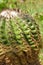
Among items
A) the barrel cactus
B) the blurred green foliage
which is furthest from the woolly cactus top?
the blurred green foliage

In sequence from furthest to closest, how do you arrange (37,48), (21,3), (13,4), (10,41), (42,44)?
(21,3), (13,4), (42,44), (37,48), (10,41)

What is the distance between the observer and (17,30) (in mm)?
2053

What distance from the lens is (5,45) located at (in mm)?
2020

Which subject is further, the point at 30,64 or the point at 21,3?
the point at 21,3

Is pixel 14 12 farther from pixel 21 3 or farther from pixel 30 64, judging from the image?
pixel 21 3


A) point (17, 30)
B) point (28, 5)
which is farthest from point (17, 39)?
point (28, 5)

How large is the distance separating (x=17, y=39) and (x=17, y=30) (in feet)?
0.21

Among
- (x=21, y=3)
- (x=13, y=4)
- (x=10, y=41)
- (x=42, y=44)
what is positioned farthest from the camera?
(x=21, y=3)

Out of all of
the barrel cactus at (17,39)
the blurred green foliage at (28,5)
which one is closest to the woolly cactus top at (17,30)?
the barrel cactus at (17,39)

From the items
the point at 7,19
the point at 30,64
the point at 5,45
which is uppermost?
the point at 7,19

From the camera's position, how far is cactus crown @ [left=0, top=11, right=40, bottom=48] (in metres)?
2.03

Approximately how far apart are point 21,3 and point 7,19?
3.31 meters

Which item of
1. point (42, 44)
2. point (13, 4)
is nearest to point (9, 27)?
point (42, 44)

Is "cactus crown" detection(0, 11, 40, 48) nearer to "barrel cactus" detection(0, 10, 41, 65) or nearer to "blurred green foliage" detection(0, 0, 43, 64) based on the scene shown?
"barrel cactus" detection(0, 10, 41, 65)
